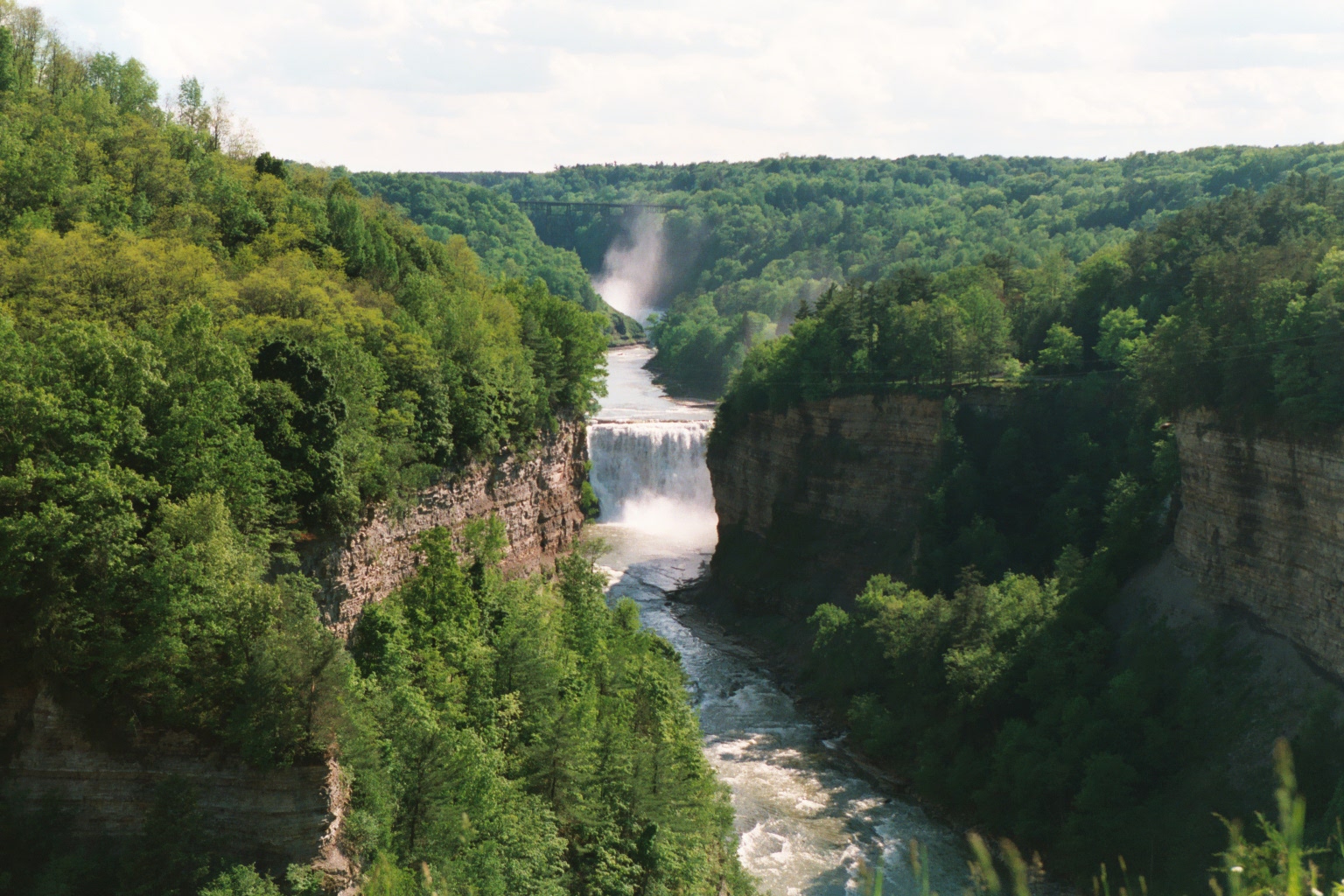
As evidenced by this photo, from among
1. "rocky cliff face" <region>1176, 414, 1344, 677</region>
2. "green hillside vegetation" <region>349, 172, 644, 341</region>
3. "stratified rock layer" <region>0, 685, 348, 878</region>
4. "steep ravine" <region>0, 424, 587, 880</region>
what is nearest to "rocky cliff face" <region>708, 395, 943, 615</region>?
"rocky cliff face" <region>1176, 414, 1344, 677</region>

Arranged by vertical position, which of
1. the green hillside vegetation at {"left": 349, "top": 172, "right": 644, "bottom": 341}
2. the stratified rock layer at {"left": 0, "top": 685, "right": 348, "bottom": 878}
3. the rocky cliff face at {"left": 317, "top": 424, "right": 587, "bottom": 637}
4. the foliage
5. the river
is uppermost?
the green hillside vegetation at {"left": 349, "top": 172, "right": 644, "bottom": 341}

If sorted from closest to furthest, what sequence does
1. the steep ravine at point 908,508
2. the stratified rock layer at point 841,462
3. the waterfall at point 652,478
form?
the steep ravine at point 908,508
the stratified rock layer at point 841,462
the waterfall at point 652,478

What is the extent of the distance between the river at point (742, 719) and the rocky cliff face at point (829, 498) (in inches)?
178

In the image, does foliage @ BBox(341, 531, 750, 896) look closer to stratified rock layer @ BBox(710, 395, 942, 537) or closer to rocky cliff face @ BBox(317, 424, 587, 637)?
rocky cliff face @ BBox(317, 424, 587, 637)

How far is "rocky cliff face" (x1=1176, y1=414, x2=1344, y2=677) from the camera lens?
40.9 metres

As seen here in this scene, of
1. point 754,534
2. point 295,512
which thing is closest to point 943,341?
point 754,534

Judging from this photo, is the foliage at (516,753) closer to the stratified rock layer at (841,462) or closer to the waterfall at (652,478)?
the stratified rock layer at (841,462)

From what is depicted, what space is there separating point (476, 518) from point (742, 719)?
17.6 metres

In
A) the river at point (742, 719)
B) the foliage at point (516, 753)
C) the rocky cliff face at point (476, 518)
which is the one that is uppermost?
the rocky cliff face at point (476, 518)

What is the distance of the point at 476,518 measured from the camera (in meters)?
45.3

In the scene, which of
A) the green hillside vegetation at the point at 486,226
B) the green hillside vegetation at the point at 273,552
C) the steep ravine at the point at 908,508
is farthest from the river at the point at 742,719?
the green hillside vegetation at the point at 486,226

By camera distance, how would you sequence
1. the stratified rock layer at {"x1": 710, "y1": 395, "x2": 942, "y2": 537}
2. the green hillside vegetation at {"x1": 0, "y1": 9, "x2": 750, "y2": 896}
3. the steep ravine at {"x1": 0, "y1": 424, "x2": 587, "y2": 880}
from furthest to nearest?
the stratified rock layer at {"x1": 710, "y1": 395, "x2": 942, "y2": 537}, the green hillside vegetation at {"x1": 0, "y1": 9, "x2": 750, "y2": 896}, the steep ravine at {"x1": 0, "y1": 424, "x2": 587, "y2": 880}

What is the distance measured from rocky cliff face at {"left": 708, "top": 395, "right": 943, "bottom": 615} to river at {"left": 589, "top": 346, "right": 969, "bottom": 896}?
14.8 ft

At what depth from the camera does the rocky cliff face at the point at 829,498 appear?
230ft
